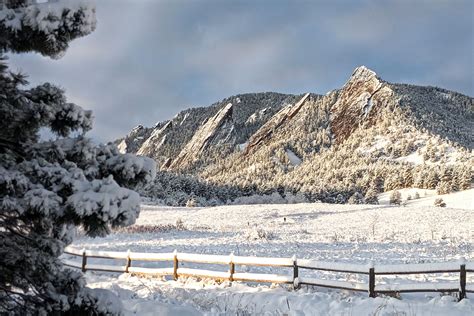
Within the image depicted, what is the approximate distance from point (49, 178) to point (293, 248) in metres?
20.5

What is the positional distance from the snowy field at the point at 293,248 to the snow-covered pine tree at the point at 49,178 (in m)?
4.67

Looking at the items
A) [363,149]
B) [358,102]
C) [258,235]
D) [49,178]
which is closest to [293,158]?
[358,102]

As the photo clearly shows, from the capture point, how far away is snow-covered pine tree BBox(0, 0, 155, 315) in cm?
367

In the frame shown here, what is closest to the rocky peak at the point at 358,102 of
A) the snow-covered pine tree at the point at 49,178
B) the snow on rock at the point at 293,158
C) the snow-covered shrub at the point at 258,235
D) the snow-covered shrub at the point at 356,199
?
the snow on rock at the point at 293,158

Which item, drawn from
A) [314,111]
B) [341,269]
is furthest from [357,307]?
[314,111]

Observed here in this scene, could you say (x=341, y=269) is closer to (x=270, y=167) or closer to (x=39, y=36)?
(x=39, y=36)

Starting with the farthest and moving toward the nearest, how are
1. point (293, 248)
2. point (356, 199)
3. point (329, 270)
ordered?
point (356, 199), point (293, 248), point (329, 270)

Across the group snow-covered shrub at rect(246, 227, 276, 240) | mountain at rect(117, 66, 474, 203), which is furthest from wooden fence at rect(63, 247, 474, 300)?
mountain at rect(117, 66, 474, 203)

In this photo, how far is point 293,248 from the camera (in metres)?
23.5

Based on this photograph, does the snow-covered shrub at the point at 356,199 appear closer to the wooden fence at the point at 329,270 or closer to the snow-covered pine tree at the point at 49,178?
the wooden fence at the point at 329,270

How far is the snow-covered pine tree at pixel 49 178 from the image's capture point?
367 centimetres

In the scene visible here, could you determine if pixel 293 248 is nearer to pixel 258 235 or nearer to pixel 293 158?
pixel 258 235

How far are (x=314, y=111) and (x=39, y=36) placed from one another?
191 metres

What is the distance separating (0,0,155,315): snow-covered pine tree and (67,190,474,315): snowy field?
15.3 feet
